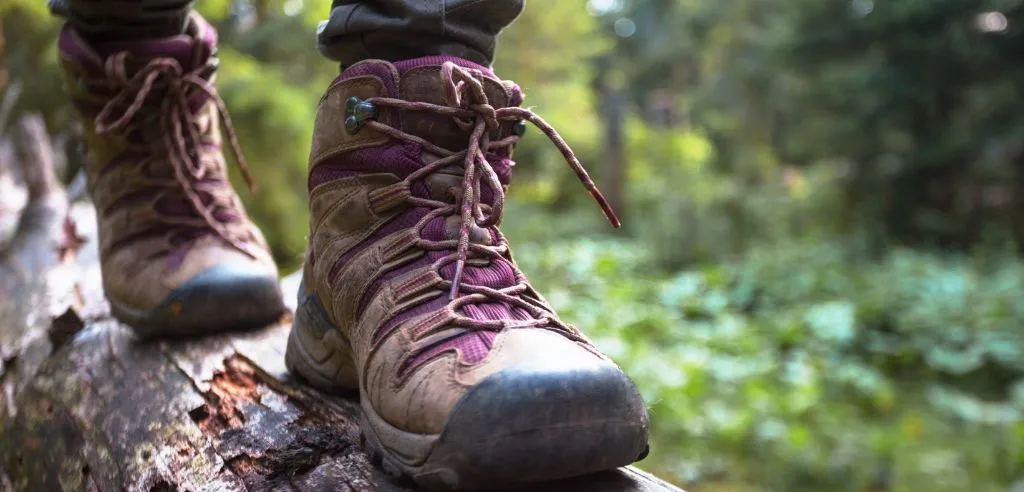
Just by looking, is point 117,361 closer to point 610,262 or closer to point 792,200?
point 610,262

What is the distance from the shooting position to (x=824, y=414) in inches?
140

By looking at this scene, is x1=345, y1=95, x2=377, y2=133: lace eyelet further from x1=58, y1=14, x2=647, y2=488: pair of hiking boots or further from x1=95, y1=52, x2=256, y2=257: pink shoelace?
x1=95, y1=52, x2=256, y2=257: pink shoelace

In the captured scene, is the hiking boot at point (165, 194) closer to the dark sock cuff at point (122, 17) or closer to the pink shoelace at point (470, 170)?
the dark sock cuff at point (122, 17)

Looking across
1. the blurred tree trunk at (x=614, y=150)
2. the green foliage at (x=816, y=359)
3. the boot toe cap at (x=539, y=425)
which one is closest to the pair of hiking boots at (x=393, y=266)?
the boot toe cap at (x=539, y=425)

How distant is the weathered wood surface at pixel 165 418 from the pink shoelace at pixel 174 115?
27 centimetres

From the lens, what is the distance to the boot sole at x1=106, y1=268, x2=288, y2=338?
145cm

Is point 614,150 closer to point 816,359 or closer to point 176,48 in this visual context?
point 816,359

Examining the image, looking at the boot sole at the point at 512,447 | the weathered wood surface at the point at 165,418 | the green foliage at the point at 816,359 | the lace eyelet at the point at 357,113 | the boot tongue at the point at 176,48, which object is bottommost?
the weathered wood surface at the point at 165,418

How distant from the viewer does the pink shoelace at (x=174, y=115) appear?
4.80 ft

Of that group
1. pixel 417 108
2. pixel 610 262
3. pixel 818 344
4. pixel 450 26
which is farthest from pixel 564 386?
pixel 610 262

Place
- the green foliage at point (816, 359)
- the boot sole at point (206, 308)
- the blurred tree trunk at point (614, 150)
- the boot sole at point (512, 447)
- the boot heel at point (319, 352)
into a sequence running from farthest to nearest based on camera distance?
the blurred tree trunk at point (614, 150), the green foliage at point (816, 359), the boot sole at point (206, 308), the boot heel at point (319, 352), the boot sole at point (512, 447)

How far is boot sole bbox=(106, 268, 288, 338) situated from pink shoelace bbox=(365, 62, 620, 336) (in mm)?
606

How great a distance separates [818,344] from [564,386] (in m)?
4.36

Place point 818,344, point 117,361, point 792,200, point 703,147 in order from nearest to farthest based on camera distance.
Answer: point 117,361
point 818,344
point 792,200
point 703,147
